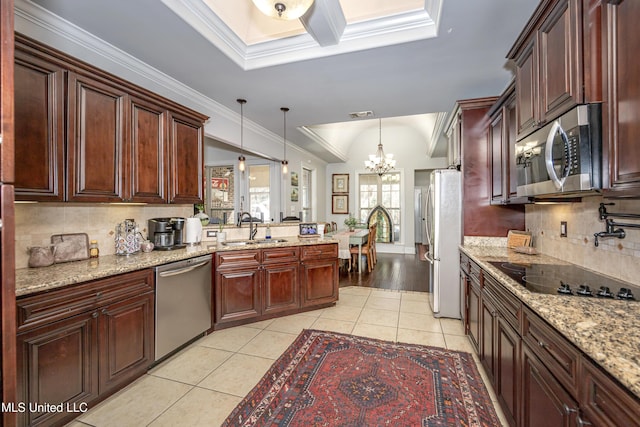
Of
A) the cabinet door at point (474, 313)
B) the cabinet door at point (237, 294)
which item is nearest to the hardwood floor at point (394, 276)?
the cabinet door at point (474, 313)

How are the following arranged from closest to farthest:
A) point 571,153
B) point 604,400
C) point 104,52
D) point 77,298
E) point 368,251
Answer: point 604,400, point 571,153, point 77,298, point 104,52, point 368,251

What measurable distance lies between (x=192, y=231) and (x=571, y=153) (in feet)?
10.7

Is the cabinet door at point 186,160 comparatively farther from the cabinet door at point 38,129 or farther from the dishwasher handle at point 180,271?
the cabinet door at point 38,129

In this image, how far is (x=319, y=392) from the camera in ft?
6.52

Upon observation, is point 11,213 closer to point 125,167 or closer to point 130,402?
point 125,167

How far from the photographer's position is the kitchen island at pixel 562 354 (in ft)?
2.60

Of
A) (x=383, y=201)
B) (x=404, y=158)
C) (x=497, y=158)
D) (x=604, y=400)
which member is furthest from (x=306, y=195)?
(x=604, y=400)

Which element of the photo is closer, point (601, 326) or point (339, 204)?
point (601, 326)

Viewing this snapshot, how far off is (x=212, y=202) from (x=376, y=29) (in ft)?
18.5

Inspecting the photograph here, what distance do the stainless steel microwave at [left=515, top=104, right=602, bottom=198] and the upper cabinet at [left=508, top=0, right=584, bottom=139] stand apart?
7 cm

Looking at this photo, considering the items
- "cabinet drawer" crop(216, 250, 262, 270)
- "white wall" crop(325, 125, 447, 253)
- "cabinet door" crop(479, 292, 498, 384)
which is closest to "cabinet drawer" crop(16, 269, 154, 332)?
Result: "cabinet drawer" crop(216, 250, 262, 270)

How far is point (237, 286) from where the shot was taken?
3088 millimetres

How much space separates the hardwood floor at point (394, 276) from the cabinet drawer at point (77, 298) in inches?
125

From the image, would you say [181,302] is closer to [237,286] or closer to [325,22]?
[237,286]
